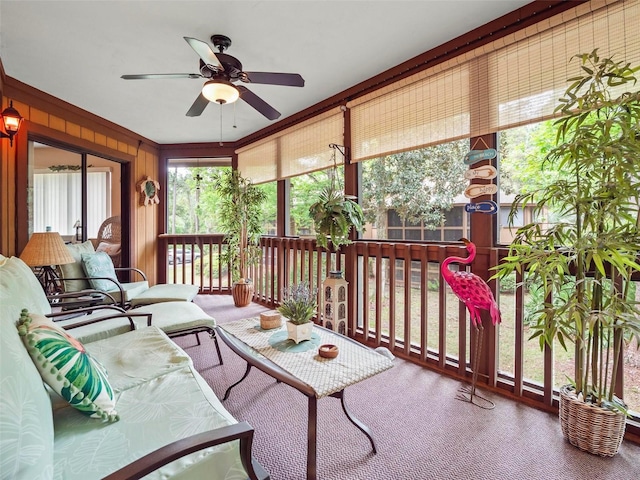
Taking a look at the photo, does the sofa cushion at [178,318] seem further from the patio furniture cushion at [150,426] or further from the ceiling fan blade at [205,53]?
the ceiling fan blade at [205,53]

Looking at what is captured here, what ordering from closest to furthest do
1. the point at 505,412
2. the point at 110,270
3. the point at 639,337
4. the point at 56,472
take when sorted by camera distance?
the point at 56,472 < the point at 639,337 < the point at 505,412 < the point at 110,270

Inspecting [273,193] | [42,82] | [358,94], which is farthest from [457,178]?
[42,82]

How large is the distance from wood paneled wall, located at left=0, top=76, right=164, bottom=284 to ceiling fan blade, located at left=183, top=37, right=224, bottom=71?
233 cm

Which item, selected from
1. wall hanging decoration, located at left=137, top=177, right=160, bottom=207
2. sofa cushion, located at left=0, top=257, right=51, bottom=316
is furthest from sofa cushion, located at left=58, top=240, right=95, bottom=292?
wall hanging decoration, located at left=137, top=177, right=160, bottom=207

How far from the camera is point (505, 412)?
1960mm

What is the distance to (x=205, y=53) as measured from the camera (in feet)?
6.28

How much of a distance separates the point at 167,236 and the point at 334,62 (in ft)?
12.7

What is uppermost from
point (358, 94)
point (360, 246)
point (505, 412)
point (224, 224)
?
point (358, 94)

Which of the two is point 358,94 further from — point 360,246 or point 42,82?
point 42,82

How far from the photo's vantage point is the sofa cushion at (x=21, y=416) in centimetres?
64

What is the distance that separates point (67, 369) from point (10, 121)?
3.03 metres

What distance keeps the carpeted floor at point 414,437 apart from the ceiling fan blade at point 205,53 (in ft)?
7.13

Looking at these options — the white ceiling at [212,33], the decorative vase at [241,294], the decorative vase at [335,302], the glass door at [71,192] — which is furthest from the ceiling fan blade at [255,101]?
the glass door at [71,192]

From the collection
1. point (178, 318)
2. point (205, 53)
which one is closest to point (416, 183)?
point (205, 53)
